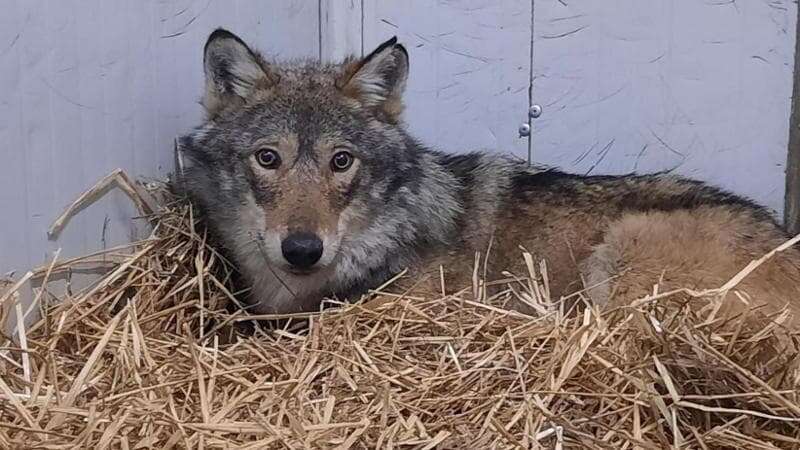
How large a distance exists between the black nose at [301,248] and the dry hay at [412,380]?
0.23 metres

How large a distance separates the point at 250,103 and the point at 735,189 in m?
2.79

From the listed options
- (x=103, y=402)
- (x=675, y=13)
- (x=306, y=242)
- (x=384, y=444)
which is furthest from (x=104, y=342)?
(x=675, y=13)

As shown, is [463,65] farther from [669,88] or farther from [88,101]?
[88,101]

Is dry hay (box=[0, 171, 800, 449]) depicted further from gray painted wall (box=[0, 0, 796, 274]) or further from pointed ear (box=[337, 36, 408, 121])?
gray painted wall (box=[0, 0, 796, 274])

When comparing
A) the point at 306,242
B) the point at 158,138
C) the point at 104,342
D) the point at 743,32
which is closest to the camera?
the point at 104,342

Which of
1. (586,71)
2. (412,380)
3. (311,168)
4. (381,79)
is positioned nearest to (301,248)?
(311,168)

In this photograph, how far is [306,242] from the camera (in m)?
3.82

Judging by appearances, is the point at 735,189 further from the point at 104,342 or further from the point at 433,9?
the point at 104,342

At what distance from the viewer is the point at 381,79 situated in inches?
171

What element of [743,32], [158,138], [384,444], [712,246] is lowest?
[384,444]

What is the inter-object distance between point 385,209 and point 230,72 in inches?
35.5

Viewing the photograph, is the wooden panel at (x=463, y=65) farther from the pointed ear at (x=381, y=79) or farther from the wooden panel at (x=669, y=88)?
the pointed ear at (x=381, y=79)

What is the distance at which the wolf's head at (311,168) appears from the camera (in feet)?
13.2

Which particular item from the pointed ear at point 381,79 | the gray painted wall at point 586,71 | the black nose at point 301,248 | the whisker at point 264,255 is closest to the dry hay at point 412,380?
the black nose at point 301,248
